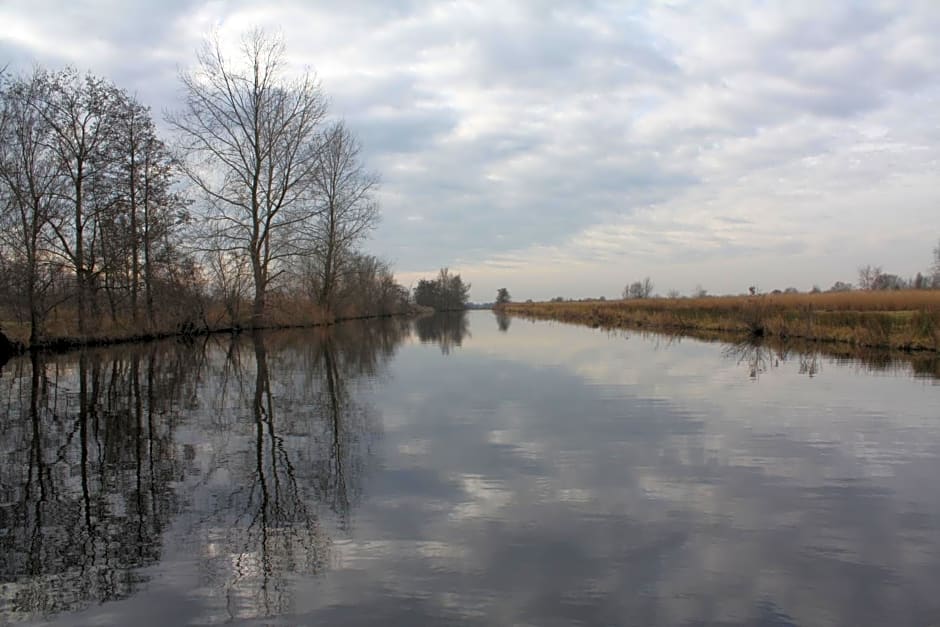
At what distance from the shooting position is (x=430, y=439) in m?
7.06

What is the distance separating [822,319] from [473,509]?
22.3 metres

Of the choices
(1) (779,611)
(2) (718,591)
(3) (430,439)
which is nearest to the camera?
(1) (779,611)

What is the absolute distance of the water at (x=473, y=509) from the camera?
3338 millimetres

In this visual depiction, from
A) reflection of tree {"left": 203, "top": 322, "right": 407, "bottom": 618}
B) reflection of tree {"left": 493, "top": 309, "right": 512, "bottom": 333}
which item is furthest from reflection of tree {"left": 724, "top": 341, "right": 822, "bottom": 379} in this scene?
reflection of tree {"left": 493, "top": 309, "right": 512, "bottom": 333}

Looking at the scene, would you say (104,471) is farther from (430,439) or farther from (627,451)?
(627,451)

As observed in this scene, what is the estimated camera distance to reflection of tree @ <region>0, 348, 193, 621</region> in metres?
3.55

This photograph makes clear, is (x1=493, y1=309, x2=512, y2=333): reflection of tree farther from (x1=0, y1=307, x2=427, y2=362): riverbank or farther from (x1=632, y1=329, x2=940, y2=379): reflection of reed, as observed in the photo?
(x1=632, y1=329, x2=940, y2=379): reflection of reed

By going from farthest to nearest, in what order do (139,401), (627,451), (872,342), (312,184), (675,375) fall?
(312,184)
(872,342)
(675,375)
(139,401)
(627,451)

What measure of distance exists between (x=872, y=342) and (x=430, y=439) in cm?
1775

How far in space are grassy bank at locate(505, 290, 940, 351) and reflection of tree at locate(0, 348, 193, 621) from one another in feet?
63.9

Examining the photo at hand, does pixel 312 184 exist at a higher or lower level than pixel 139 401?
higher

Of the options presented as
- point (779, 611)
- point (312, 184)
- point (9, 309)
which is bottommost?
point (779, 611)

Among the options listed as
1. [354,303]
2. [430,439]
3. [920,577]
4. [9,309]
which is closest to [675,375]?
[430,439]

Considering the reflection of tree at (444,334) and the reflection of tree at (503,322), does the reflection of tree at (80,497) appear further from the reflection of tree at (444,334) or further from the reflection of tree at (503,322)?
the reflection of tree at (503,322)
